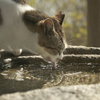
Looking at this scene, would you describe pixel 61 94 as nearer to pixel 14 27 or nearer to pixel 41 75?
pixel 41 75

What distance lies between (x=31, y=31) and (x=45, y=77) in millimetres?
452

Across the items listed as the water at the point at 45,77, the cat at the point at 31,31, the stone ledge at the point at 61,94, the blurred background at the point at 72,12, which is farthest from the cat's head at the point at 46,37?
the blurred background at the point at 72,12

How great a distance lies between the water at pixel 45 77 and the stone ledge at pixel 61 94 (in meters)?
0.35

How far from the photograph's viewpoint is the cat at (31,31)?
1640mm

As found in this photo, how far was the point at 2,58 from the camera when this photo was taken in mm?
2084

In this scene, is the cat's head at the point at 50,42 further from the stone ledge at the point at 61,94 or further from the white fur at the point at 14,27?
the stone ledge at the point at 61,94

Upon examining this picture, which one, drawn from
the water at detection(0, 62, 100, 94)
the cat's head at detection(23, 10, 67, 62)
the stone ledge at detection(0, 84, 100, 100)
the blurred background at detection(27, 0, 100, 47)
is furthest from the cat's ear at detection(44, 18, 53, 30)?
the blurred background at detection(27, 0, 100, 47)

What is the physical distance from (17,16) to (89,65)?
889 mm

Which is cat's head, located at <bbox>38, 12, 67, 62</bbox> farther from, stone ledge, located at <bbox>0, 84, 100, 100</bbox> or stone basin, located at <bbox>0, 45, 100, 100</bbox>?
stone ledge, located at <bbox>0, 84, 100, 100</bbox>

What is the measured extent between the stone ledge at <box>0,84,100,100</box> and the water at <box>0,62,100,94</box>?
1.15 ft

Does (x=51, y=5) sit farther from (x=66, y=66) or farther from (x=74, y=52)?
(x=66, y=66)

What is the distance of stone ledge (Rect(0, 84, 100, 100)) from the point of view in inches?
32.1

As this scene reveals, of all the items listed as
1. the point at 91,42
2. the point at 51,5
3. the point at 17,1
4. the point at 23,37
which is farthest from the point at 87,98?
the point at 51,5

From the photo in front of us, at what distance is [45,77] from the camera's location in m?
1.51
